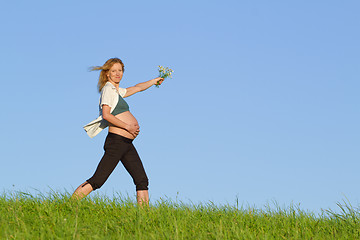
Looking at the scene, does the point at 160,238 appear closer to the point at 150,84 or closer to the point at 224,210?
the point at 224,210

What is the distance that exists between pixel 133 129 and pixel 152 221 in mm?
1598

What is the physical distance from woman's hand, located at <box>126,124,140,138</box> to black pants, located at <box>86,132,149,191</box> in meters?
0.16

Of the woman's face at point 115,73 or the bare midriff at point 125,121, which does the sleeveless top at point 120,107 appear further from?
the woman's face at point 115,73

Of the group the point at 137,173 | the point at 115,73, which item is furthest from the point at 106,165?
the point at 115,73

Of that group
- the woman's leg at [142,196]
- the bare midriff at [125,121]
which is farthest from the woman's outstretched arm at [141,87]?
the woman's leg at [142,196]

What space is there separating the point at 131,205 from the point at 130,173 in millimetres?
589

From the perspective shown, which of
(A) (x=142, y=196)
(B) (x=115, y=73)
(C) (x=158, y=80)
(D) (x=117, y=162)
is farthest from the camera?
(C) (x=158, y=80)

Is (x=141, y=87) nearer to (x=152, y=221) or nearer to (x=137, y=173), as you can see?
(x=137, y=173)

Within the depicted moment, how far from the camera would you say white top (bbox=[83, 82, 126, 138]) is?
255 inches

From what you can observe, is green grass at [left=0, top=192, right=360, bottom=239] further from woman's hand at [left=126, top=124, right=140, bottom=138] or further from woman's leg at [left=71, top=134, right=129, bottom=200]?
woman's hand at [left=126, top=124, right=140, bottom=138]

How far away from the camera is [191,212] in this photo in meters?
6.15

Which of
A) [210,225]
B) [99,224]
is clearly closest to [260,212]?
[210,225]

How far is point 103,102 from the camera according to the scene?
6.42 metres

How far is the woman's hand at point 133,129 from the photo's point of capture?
639cm
